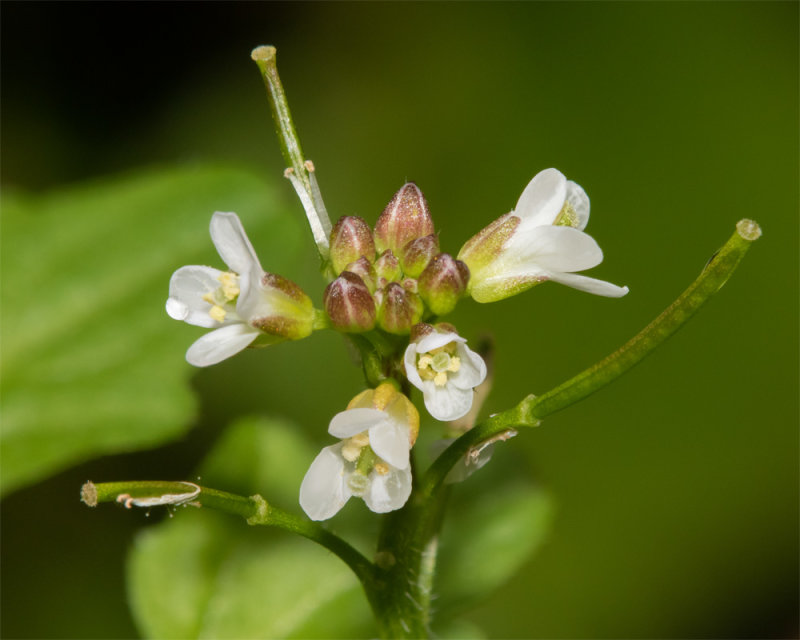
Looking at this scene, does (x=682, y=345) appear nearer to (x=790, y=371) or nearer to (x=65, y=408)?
(x=790, y=371)

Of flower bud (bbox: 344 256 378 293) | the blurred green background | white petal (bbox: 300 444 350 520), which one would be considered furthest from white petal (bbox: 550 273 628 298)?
the blurred green background

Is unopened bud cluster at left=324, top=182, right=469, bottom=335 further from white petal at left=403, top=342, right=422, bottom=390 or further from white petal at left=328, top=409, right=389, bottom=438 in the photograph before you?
white petal at left=328, top=409, right=389, bottom=438

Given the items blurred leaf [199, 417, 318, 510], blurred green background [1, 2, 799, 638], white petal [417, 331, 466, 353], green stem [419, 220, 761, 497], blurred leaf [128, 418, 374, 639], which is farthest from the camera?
blurred green background [1, 2, 799, 638]

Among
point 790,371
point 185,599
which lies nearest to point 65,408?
point 185,599

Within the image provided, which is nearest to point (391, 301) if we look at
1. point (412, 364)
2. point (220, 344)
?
point (412, 364)

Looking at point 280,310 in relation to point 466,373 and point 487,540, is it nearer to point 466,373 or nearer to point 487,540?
point 466,373

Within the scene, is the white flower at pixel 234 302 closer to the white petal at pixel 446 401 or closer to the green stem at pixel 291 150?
the green stem at pixel 291 150
